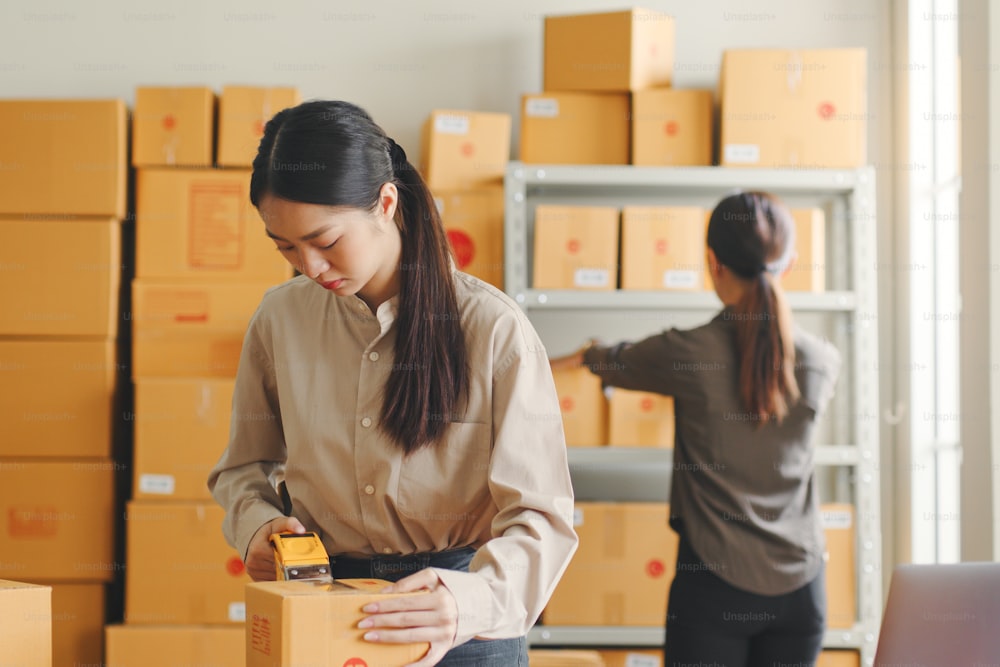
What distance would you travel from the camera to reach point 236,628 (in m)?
2.75

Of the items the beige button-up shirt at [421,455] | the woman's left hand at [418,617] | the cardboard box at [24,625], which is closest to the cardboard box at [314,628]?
the woman's left hand at [418,617]

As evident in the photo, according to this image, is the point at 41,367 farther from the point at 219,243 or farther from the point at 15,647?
the point at 15,647

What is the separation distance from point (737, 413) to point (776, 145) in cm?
105

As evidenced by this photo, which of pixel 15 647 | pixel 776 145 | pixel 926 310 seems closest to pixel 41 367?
pixel 15 647

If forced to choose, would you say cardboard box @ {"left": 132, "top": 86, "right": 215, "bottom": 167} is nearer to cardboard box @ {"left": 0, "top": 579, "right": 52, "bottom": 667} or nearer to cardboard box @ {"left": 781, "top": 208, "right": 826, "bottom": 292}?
cardboard box @ {"left": 781, "top": 208, "right": 826, "bottom": 292}

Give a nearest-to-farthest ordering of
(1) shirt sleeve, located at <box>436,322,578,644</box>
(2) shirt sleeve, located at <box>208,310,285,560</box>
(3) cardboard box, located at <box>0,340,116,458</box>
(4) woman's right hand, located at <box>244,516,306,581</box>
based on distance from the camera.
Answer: (1) shirt sleeve, located at <box>436,322,578,644</box>
(4) woman's right hand, located at <box>244,516,306,581</box>
(2) shirt sleeve, located at <box>208,310,285,560</box>
(3) cardboard box, located at <box>0,340,116,458</box>

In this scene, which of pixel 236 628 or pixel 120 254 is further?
pixel 120 254

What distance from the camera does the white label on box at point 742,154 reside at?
2.77 metres

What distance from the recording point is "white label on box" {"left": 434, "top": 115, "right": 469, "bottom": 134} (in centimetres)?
285

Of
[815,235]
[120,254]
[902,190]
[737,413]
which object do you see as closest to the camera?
[737,413]

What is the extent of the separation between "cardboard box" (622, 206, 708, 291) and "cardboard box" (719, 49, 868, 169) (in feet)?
0.70

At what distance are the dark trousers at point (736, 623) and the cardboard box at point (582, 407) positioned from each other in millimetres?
792

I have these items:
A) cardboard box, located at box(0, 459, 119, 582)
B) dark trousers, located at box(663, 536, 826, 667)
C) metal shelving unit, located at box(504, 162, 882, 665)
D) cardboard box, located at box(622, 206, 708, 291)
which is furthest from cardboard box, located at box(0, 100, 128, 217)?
dark trousers, located at box(663, 536, 826, 667)

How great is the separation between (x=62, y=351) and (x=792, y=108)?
2136mm
